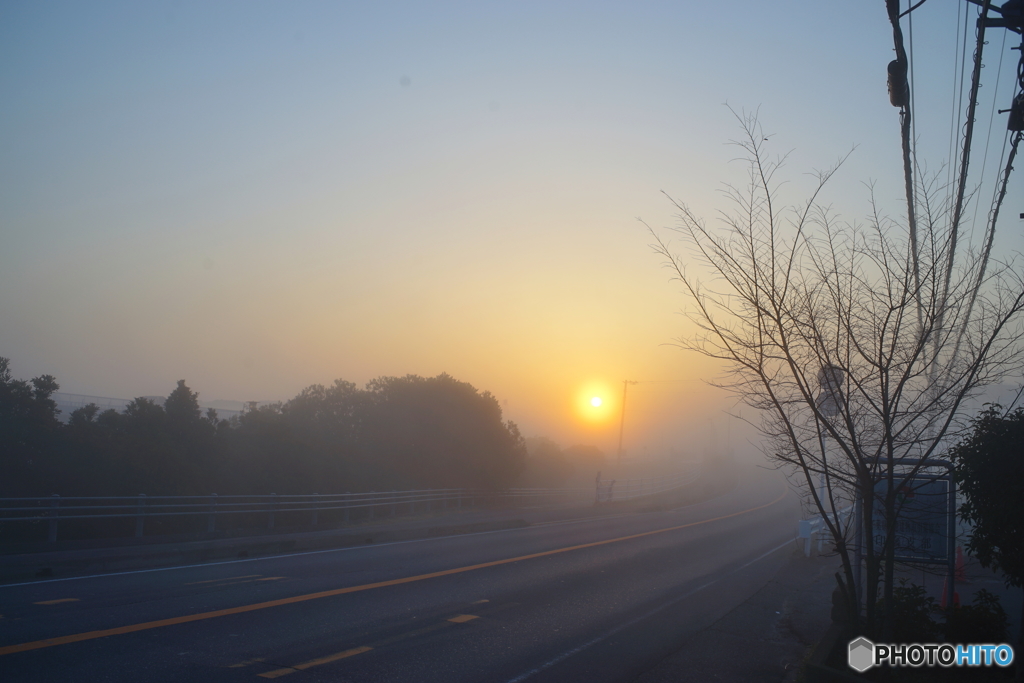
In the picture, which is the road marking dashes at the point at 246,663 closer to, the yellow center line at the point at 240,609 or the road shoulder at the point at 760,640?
the yellow center line at the point at 240,609

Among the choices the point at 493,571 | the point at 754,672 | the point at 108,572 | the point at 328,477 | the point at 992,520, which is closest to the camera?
the point at 992,520

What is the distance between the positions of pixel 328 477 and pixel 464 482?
843 cm

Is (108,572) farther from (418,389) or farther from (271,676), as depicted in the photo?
(418,389)

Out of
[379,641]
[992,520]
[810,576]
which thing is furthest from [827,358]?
[810,576]

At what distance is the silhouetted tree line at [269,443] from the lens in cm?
1695

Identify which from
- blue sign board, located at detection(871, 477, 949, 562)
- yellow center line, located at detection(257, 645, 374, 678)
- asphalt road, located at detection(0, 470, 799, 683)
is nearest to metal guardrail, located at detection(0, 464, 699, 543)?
asphalt road, located at detection(0, 470, 799, 683)

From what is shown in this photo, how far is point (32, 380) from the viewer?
17.6 metres

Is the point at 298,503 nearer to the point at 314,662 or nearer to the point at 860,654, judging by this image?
the point at 314,662

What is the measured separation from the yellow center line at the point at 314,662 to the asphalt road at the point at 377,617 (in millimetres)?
24

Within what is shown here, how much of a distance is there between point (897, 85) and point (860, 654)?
568 centimetres

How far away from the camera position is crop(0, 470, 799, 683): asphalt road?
250 inches

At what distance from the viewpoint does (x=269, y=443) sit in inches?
920

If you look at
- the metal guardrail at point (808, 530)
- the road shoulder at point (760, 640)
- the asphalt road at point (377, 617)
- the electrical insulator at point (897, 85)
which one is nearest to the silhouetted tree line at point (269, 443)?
the asphalt road at point (377, 617)

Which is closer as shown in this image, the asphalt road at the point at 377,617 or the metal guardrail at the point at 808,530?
the asphalt road at the point at 377,617
